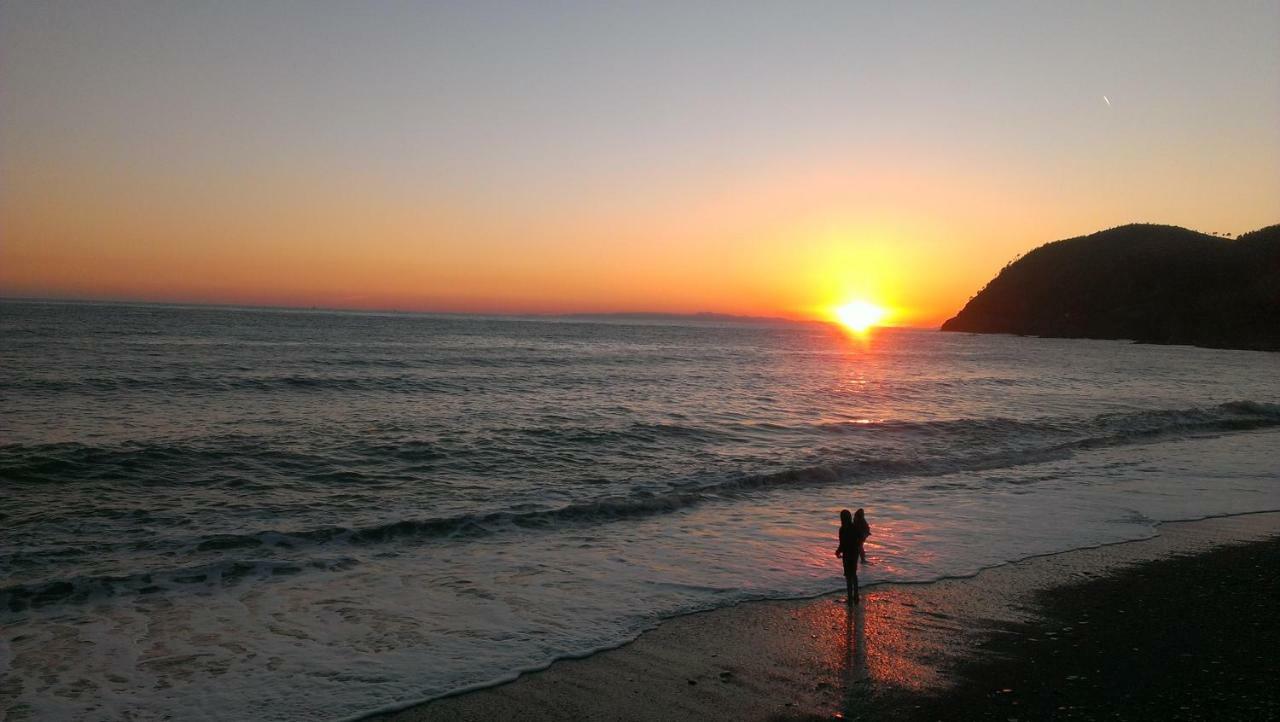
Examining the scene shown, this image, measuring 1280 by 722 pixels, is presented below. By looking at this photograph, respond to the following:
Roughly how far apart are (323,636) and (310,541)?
440 centimetres

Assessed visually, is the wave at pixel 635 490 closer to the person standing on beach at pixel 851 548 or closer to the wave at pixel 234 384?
the person standing on beach at pixel 851 548

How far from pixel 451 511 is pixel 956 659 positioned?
9.71 m

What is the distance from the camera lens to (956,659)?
7.99m

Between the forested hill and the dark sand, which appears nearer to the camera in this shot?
the dark sand

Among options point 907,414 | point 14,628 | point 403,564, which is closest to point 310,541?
point 403,564

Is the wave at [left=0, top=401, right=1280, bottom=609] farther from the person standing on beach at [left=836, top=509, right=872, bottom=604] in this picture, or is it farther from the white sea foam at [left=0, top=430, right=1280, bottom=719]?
the person standing on beach at [left=836, top=509, right=872, bottom=604]

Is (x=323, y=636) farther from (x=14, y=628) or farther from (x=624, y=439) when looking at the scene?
(x=624, y=439)

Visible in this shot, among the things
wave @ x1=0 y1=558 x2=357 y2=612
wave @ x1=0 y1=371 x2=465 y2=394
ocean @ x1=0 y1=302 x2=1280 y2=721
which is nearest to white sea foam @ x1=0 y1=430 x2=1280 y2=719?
ocean @ x1=0 y1=302 x2=1280 y2=721

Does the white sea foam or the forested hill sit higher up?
the forested hill

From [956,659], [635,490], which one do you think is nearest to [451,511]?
[635,490]

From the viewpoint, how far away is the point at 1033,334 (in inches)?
6152

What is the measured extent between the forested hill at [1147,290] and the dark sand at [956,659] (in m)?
113

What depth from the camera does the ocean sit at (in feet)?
27.1

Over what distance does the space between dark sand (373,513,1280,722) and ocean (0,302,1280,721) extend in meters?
0.67
